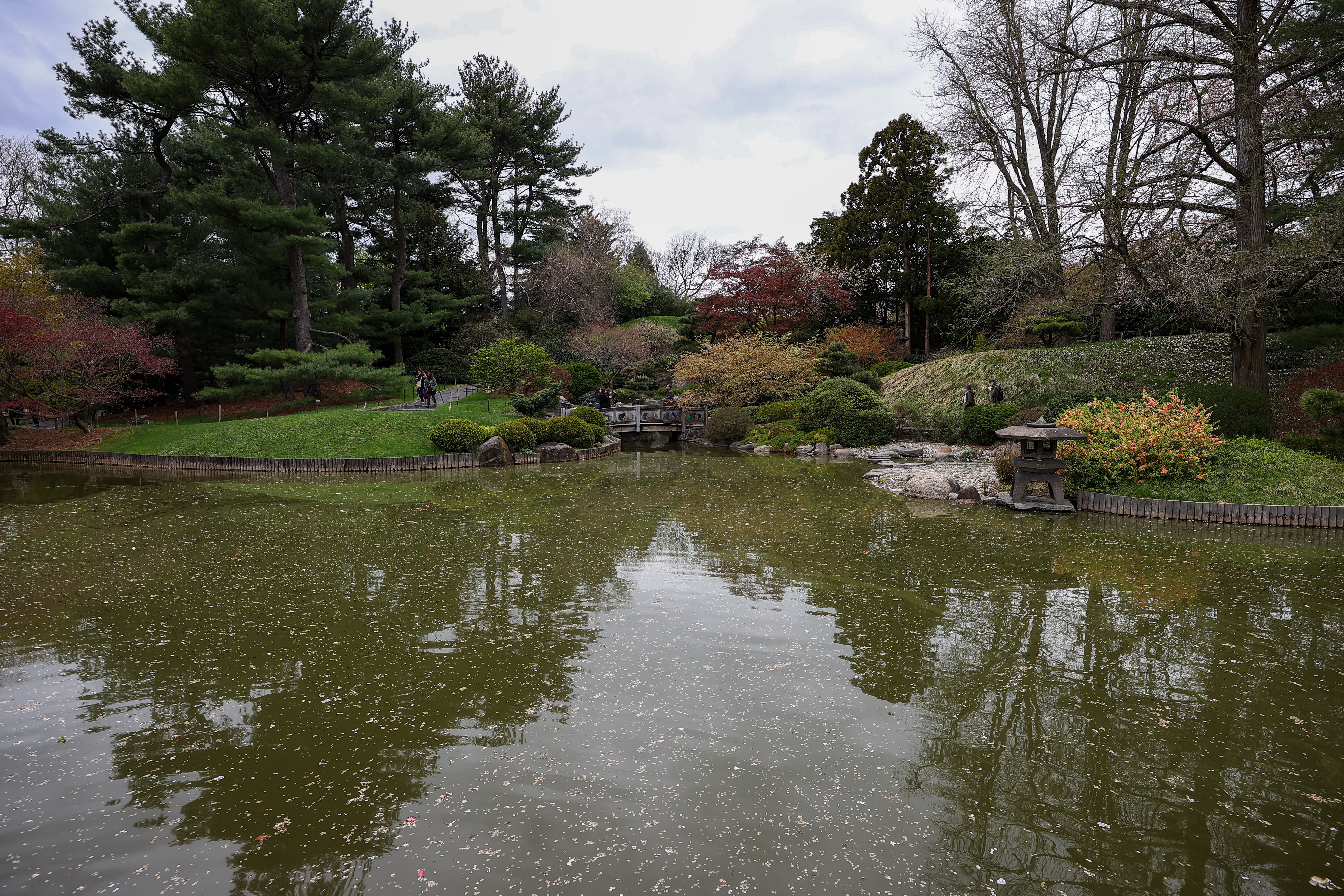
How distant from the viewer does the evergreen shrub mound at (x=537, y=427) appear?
18031 mm

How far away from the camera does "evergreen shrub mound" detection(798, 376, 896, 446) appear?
19125 millimetres

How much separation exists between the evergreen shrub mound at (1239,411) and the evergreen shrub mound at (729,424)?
1253 cm

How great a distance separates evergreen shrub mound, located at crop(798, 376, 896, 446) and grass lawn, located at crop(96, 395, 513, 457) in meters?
9.71

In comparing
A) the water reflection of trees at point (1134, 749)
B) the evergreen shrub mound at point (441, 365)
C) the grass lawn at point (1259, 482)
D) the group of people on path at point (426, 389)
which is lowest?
the water reflection of trees at point (1134, 749)

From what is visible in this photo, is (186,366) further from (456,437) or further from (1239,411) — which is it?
(1239,411)

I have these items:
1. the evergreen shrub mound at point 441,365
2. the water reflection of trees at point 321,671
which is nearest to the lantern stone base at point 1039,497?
the water reflection of trees at point 321,671

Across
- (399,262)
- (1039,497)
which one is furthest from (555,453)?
(399,262)

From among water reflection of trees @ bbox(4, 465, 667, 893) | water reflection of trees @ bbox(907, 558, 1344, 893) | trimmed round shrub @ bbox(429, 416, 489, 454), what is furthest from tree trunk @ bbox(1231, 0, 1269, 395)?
trimmed round shrub @ bbox(429, 416, 489, 454)

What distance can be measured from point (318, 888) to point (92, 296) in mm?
28174

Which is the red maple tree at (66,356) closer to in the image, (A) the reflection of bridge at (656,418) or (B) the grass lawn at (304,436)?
(B) the grass lawn at (304,436)

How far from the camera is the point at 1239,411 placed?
37.1ft

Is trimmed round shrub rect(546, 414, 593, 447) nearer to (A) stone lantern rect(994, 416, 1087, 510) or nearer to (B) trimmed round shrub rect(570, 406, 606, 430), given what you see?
(B) trimmed round shrub rect(570, 406, 606, 430)

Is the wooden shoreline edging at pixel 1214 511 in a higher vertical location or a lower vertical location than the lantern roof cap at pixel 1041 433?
lower

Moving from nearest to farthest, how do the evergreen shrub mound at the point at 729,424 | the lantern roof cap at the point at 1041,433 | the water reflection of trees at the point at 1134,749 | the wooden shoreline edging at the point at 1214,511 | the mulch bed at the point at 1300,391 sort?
the water reflection of trees at the point at 1134,749, the wooden shoreline edging at the point at 1214,511, the lantern roof cap at the point at 1041,433, the mulch bed at the point at 1300,391, the evergreen shrub mound at the point at 729,424
